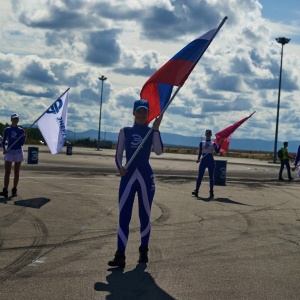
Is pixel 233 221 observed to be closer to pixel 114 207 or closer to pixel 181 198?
pixel 114 207

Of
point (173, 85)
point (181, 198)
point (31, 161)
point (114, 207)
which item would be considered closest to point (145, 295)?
point (173, 85)

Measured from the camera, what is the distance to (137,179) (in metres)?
8.09

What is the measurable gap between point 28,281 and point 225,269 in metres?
2.32

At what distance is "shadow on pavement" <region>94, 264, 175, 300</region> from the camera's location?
6.29m

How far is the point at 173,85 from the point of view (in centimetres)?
973

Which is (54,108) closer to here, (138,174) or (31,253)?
(31,253)

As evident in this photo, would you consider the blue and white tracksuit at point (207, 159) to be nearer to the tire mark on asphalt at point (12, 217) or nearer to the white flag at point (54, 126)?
the white flag at point (54, 126)

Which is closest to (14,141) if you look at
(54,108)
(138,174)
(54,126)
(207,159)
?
(54,126)

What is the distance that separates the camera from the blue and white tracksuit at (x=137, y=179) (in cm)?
809

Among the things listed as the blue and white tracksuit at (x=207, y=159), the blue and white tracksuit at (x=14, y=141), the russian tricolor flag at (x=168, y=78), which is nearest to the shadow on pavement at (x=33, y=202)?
the blue and white tracksuit at (x=14, y=141)

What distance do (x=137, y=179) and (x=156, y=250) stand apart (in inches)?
49.1

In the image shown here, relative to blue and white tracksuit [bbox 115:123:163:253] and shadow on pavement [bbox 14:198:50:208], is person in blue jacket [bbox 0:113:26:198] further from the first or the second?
blue and white tracksuit [bbox 115:123:163:253]

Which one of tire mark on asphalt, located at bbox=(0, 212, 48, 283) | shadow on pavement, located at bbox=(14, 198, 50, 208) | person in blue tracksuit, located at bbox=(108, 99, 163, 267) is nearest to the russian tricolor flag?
person in blue tracksuit, located at bbox=(108, 99, 163, 267)

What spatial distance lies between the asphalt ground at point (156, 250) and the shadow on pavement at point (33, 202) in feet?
0.07
